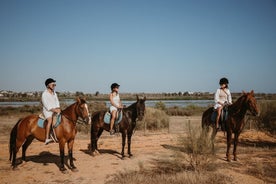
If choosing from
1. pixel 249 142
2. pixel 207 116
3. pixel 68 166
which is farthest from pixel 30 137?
pixel 249 142

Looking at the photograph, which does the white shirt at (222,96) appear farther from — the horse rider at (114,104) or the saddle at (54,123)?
the saddle at (54,123)

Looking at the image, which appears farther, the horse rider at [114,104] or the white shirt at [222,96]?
the horse rider at [114,104]

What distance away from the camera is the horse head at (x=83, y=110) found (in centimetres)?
738

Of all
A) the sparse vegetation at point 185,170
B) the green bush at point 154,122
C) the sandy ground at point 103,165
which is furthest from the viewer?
the green bush at point 154,122

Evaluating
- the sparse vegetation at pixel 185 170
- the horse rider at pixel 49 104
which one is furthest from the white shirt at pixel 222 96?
the horse rider at pixel 49 104

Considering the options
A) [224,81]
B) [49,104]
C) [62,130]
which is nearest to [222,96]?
[224,81]

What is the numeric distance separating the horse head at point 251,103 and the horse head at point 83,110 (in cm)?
550

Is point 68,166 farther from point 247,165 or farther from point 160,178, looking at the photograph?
point 247,165

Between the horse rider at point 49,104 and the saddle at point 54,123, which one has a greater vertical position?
the horse rider at point 49,104

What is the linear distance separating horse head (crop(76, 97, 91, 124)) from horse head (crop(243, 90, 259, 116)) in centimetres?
550

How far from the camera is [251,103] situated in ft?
26.9

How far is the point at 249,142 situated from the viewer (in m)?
13.2

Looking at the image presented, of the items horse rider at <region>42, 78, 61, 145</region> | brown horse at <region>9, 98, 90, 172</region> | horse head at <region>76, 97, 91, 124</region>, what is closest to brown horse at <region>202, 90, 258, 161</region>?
horse head at <region>76, 97, 91, 124</region>

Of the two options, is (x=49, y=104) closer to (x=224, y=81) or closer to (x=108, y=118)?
(x=108, y=118)
